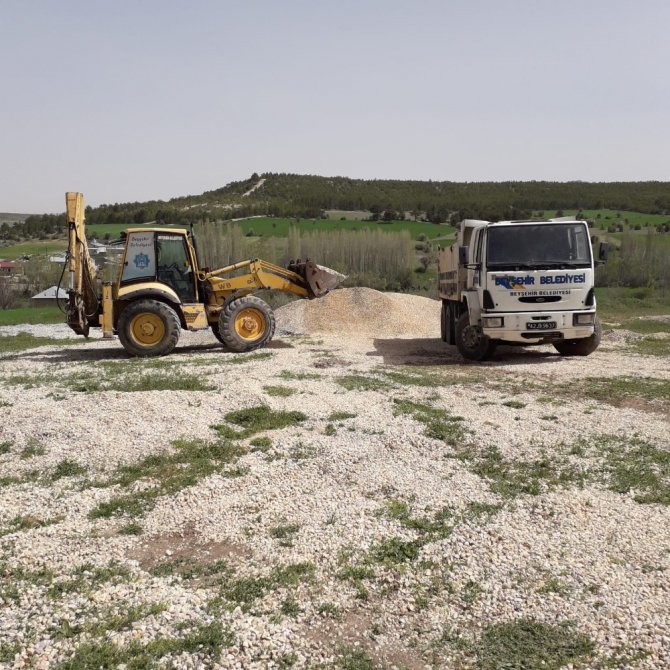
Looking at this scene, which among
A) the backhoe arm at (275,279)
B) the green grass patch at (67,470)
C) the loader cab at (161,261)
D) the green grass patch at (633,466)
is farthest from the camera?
the backhoe arm at (275,279)

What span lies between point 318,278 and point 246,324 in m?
2.02

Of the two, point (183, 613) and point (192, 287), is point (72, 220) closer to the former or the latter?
point (192, 287)

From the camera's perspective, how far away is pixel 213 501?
582cm

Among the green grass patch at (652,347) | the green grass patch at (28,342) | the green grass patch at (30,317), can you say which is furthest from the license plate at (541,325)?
the green grass patch at (30,317)

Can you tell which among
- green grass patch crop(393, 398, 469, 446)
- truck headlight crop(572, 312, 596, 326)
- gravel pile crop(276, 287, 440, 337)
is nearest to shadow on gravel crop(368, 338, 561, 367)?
truck headlight crop(572, 312, 596, 326)

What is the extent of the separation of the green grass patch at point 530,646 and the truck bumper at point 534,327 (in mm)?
8823

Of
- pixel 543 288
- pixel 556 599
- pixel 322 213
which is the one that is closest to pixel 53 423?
pixel 556 599

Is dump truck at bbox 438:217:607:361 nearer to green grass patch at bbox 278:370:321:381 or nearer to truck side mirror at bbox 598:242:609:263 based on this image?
truck side mirror at bbox 598:242:609:263

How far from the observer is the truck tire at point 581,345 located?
13.2 m

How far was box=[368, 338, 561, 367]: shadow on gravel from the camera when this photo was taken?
13211 millimetres

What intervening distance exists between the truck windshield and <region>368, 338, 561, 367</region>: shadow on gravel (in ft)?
6.74

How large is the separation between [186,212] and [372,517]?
73.4 m

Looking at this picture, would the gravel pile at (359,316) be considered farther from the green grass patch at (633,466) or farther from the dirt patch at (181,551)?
the dirt patch at (181,551)

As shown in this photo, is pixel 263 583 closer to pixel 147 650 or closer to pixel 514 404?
pixel 147 650
